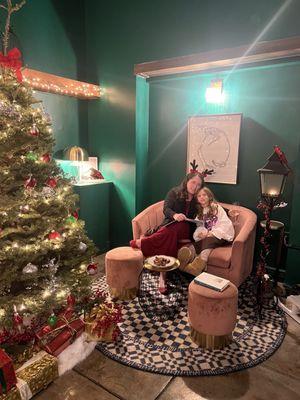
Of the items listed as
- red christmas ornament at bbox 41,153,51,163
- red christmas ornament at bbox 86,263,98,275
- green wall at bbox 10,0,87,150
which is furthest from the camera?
green wall at bbox 10,0,87,150

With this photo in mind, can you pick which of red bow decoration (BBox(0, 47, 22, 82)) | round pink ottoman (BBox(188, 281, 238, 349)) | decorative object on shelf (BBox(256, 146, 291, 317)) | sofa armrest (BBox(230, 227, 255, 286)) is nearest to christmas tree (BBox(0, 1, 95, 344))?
red bow decoration (BBox(0, 47, 22, 82))

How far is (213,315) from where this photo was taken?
2.26m

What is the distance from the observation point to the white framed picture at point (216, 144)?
144 inches

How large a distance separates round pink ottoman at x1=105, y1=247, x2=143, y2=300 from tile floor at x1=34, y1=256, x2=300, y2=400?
833mm

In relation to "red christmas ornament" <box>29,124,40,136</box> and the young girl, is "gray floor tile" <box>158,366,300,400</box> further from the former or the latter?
"red christmas ornament" <box>29,124,40,136</box>

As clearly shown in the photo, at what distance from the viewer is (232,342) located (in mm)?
2412

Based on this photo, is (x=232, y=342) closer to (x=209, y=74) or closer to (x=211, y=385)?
(x=211, y=385)

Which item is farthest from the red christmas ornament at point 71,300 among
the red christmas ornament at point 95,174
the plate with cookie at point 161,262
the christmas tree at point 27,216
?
the red christmas ornament at point 95,174

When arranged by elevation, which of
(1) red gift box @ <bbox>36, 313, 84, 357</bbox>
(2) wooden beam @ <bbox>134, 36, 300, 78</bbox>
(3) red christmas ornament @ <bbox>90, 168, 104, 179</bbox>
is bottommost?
(1) red gift box @ <bbox>36, 313, 84, 357</bbox>

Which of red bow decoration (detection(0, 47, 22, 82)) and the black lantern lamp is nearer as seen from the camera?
red bow decoration (detection(0, 47, 22, 82))

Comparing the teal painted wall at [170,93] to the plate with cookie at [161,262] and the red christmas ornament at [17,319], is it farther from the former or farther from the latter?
the red christmas ornament at [17,319]

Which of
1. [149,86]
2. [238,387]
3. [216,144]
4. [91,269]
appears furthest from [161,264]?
[149,86]

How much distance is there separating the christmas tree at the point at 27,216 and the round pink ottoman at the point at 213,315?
101 centimetres

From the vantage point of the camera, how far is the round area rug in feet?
7.07
